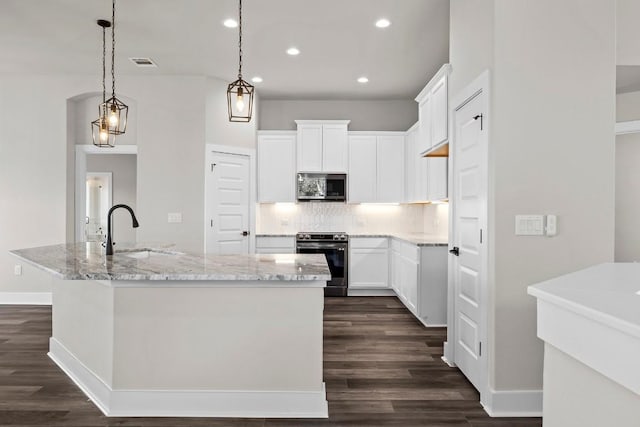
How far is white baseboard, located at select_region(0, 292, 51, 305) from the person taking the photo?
17.7ft

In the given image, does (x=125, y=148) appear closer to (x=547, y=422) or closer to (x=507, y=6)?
(x=507, y=6)

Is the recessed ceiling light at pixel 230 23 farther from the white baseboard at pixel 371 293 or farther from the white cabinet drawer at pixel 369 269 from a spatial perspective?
the white baseboard at pixel 371 293

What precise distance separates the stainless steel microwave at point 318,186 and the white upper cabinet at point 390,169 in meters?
0.63

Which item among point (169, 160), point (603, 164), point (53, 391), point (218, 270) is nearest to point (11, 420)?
point (53, 391)

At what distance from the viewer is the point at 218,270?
232cm

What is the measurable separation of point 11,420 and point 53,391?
1.24 ft

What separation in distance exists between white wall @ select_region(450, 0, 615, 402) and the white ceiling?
1248mm

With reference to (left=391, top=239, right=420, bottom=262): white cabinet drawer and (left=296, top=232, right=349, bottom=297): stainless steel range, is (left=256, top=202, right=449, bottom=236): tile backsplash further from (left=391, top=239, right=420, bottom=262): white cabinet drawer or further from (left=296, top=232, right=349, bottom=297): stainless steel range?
(left=391, top=239, right=420, bottom=262): white cabinet drawer

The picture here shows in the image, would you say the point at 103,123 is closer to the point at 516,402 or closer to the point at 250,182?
the point at 250,182

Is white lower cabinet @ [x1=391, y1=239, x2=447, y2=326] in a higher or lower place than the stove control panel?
lower

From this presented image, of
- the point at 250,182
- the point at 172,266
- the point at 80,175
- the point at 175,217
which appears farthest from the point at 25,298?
the point at 172,266

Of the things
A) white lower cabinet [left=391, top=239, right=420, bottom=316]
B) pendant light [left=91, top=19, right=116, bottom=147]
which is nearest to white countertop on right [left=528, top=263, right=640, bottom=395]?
white lower cabinet [left=391, top=239, right=420, bottom=316]

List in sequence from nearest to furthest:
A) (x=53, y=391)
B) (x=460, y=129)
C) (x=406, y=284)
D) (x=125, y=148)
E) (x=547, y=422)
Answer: (x=547, y=422) < (x=53, y=391) < (x=460, y=129) < (x=406, y=284) < (x=125, y=148)

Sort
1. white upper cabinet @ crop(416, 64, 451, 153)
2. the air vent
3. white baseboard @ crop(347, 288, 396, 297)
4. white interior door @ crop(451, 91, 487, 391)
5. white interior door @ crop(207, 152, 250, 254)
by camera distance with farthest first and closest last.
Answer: white baseboard @ crop(347, 288, 396, 297) < white interior door @ crop(207, 152, 250, 254) < the air vent < white upper cabinet @ crop(416, 64, 451, 153) < white interior door @ crop(451, 91, 487, 391)
